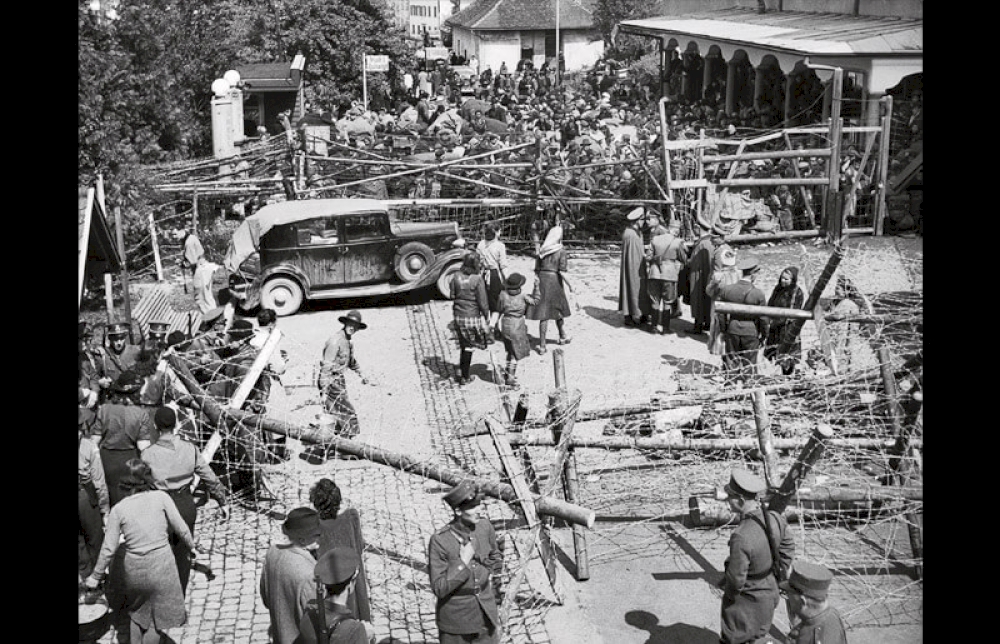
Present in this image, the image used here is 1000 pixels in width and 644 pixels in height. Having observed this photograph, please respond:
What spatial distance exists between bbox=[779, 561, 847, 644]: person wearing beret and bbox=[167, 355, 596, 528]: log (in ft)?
4.76

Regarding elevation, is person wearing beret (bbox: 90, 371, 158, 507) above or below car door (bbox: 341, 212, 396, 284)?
below

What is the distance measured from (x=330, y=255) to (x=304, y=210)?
0.79 meters

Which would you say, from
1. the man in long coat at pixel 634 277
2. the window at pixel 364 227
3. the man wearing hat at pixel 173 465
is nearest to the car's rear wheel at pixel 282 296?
the window at pixel 364 227

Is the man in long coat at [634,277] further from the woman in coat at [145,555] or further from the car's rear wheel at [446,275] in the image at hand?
the woman in coat at [145,555]

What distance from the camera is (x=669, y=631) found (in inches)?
305

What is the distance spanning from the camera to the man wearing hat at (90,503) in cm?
819

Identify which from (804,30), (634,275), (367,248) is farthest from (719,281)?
(804,30)

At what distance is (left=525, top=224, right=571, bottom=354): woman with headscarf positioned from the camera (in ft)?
46.5

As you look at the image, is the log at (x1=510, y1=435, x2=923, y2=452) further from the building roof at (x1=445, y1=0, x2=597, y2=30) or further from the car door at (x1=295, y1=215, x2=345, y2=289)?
the building roof at (x1=445, y1=0, x2=597, y2=30)

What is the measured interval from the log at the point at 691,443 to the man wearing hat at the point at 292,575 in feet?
7.57

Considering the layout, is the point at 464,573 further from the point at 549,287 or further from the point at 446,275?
the point at 446,275

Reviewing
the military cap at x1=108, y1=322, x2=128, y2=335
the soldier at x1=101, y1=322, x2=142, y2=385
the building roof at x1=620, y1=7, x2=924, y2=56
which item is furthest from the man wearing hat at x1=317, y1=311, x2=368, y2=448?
the building roof at x1=620, y1=7, x2=924, y2=56
